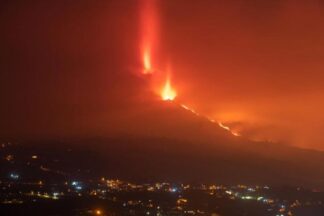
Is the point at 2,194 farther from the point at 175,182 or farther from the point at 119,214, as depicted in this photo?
the point at 175,182

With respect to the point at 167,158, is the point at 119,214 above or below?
below

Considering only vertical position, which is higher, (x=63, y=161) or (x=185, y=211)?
(x=63, y=161)

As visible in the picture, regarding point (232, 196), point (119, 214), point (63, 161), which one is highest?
point (63, 161)

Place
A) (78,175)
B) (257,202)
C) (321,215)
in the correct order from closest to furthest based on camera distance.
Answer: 1. (321,215)
2. (257,202)
3. (78,175)

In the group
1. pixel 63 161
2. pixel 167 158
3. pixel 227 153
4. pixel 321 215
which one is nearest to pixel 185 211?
pixel 321 215

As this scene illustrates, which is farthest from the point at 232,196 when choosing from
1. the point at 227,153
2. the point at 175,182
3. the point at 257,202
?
the point at 227,153

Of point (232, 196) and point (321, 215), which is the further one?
point (232, 196)

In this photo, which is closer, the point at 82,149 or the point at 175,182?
the point at 175,182

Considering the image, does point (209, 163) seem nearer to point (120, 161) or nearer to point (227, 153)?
point (227, 153)

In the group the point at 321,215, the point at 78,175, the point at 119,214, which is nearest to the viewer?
the point at 119,214
